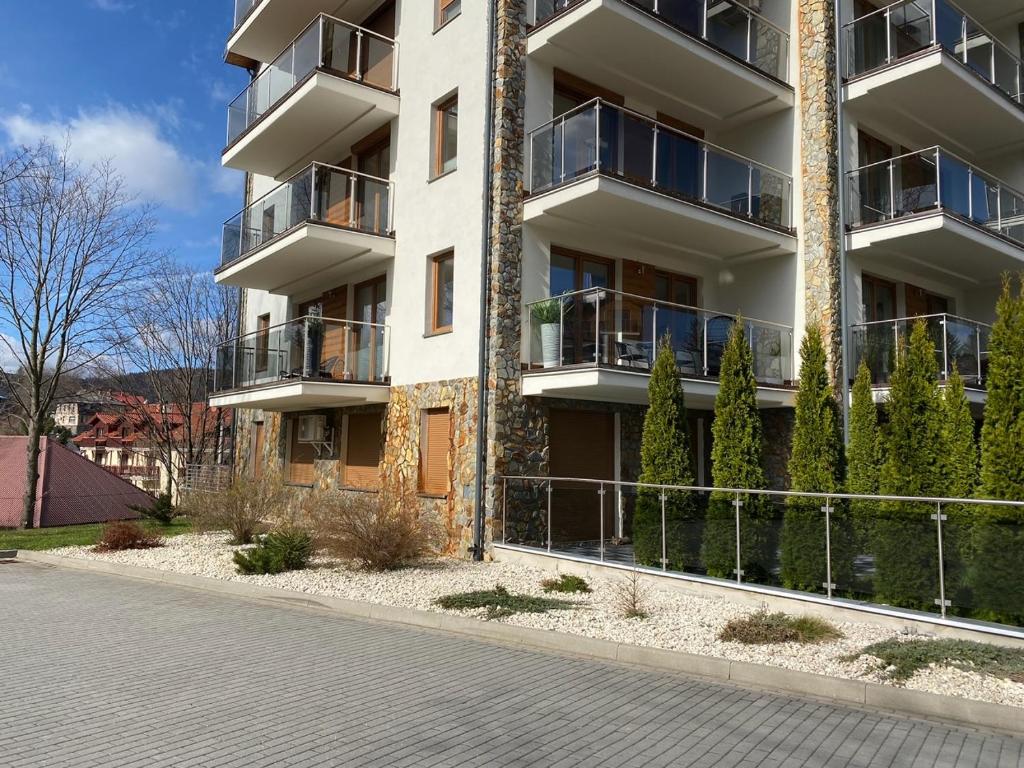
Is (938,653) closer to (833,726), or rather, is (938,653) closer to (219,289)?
(833,726)

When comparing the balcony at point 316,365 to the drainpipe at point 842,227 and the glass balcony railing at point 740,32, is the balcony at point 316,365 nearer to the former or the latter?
the glass balcony railing at point 740,32

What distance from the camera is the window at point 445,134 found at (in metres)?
14.8

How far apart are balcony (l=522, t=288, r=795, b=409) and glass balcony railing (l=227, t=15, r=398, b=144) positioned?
23.7 feet

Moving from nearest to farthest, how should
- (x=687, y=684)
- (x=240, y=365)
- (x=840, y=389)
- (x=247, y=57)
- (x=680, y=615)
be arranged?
(x=687, y=684) → (x=680, y=615) → (x=840, y=389) → (x=240, y=365) → (x=247, y=57)

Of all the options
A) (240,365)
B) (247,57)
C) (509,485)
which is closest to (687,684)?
(509,485)

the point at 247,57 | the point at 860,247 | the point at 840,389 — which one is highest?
the point at 247,57

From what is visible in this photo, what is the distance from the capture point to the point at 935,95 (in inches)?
625

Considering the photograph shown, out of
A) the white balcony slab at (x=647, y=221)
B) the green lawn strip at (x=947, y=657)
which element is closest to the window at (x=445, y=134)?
the white balcony slab at (x=647, y=221)

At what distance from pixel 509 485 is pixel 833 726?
767cm

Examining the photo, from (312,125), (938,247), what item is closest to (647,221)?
(938,247)

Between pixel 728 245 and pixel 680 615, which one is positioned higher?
pixel 728 245

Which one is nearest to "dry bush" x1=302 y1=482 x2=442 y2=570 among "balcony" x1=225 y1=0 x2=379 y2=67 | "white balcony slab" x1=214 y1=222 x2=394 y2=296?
"white balcony slab" x1=214 y1=222 x2=394 y2=296

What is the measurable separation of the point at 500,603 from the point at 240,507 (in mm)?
7243

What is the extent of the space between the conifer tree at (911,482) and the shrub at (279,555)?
8.20m
